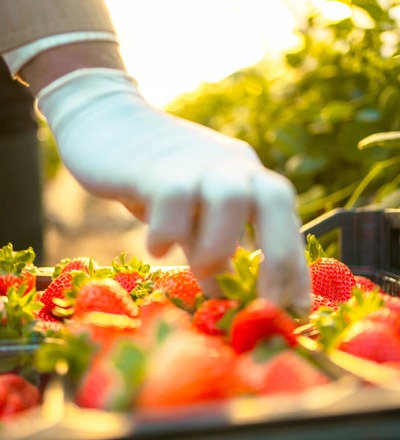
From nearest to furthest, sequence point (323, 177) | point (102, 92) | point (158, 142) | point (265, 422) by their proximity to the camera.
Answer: point (265, 422)
point (158, 142)
point (102, 92)
point (323, 177)

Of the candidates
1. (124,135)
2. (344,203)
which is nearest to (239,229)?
(124,135)

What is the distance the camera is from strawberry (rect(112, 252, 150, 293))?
1306 mm

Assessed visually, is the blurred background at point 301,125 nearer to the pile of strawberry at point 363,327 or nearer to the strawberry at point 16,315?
the strawberry at point 16,315

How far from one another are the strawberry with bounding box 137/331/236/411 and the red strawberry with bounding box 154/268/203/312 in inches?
14.0

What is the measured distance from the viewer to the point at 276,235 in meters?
0.94

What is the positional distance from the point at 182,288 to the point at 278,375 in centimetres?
37

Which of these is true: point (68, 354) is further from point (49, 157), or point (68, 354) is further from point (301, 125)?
point (49, 157)

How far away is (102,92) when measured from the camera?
1.15 metres

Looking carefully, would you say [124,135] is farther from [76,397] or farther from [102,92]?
[76,397]

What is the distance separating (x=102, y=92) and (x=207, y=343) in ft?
1.40

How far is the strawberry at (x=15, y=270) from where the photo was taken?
135 centimetres

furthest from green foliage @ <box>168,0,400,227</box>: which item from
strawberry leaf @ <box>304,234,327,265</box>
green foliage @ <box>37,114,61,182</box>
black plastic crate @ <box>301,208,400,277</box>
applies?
green foliage @ <box>37,114,61,182</box>

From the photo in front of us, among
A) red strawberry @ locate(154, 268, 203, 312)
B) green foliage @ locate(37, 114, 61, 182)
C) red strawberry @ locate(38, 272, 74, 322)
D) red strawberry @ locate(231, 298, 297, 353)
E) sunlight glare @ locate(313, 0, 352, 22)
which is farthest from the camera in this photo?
green foliage @ locate(37, 114, 61, 182)

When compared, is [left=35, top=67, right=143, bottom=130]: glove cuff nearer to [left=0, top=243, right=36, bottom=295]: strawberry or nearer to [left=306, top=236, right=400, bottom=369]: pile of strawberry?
[left=0, top=243, right=36, bottom=295]: strawberry
